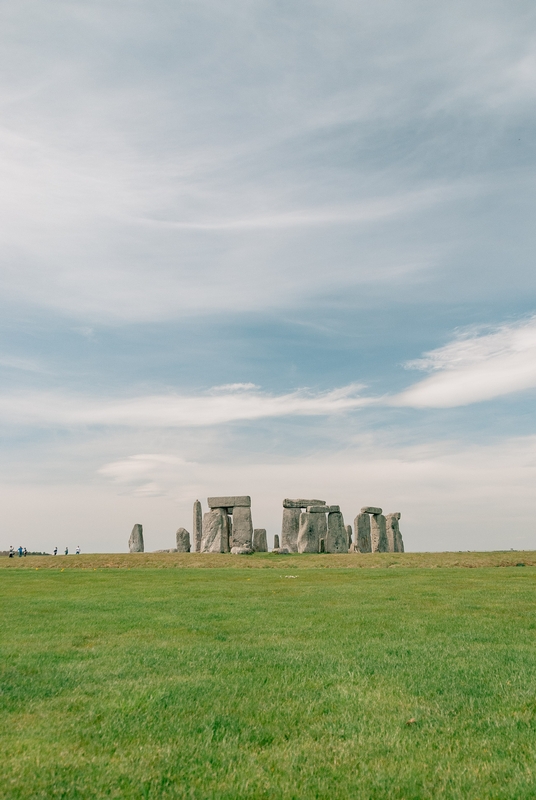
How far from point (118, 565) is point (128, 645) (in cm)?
2038

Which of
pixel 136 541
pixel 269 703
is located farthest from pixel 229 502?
pixel 269 703

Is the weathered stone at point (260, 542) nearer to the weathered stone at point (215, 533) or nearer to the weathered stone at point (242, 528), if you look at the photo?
the weathered stone at point (215, 533)

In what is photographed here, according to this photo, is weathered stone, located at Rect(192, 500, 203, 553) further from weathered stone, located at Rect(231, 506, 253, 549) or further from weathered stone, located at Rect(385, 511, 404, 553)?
weathered stone, located at Rect(385, 511, 404, 553)

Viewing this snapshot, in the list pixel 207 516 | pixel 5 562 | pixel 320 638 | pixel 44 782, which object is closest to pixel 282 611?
pixel 320 638

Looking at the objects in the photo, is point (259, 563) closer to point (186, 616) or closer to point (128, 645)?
point (186, 616)

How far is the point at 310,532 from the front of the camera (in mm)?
35531

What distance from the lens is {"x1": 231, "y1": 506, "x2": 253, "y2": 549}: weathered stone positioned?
3341 cm

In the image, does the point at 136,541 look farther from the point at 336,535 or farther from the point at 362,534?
the point at 362,534

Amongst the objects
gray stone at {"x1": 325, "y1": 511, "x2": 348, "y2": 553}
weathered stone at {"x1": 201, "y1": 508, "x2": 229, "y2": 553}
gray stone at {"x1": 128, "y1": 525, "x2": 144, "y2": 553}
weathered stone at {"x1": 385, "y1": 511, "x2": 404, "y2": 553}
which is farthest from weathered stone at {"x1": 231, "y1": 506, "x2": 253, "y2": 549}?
gray stone at {"x1": 128, "y1": 525, "x2": 144, "y2": 553}

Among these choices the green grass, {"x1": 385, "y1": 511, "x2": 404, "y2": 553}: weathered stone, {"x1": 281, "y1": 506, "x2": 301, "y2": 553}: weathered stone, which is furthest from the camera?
{"x1": 385, "y1": 511, "x2": 404, "y2": 553}: weathered stone

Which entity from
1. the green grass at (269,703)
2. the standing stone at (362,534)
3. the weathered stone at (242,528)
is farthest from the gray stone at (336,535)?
the green grass at (269,703)

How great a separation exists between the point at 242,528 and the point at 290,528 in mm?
3830

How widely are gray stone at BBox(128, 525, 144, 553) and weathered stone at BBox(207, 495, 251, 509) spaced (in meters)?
8.77

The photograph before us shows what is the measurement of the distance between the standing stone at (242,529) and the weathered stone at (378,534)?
793 cm
